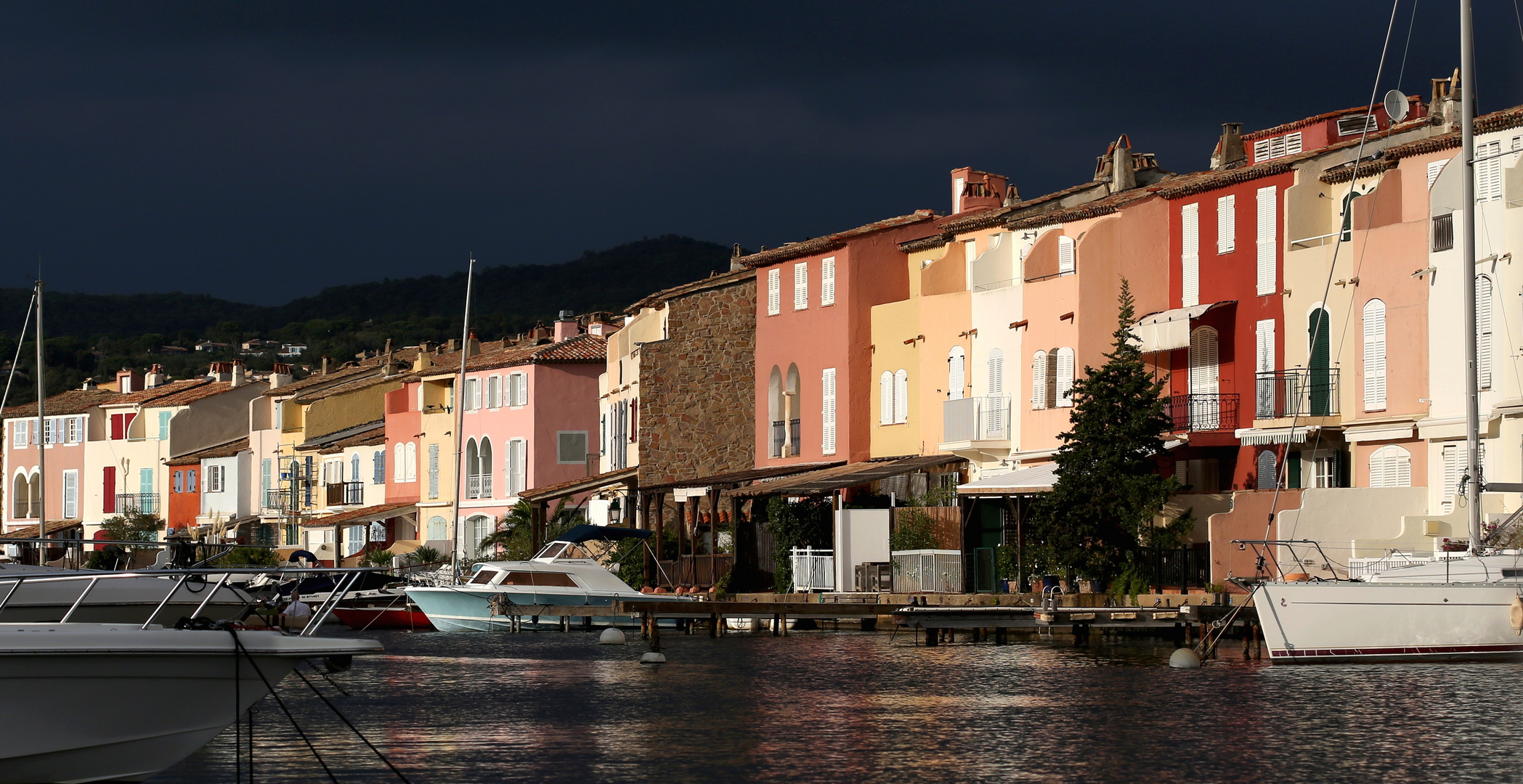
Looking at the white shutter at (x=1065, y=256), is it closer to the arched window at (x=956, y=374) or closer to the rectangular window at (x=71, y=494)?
the arched window at (x=956, y=374)

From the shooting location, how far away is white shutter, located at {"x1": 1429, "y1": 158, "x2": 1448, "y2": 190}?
41.9 meters

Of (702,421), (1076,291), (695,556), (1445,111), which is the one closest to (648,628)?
(695,556)

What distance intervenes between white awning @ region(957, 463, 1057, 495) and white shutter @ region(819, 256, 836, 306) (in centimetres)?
1266

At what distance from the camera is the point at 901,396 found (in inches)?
2227

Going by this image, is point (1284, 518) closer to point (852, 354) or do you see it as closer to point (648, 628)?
point (648, 628)

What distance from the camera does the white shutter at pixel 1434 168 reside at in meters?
41.9

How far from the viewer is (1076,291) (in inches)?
1971

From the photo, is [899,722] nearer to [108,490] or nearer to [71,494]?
[108,490]

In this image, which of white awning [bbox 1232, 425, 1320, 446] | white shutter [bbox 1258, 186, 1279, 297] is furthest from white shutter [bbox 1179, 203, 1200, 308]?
white awning [bbox 1232, 425, 1320, 446]

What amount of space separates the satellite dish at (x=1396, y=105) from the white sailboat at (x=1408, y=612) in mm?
12403

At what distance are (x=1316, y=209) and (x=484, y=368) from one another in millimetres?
41446

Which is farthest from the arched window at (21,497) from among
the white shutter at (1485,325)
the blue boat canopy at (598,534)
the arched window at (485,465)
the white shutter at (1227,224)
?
the white shutter at (1485,325)

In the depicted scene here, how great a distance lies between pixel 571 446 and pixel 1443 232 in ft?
137

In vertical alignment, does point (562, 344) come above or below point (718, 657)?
above
